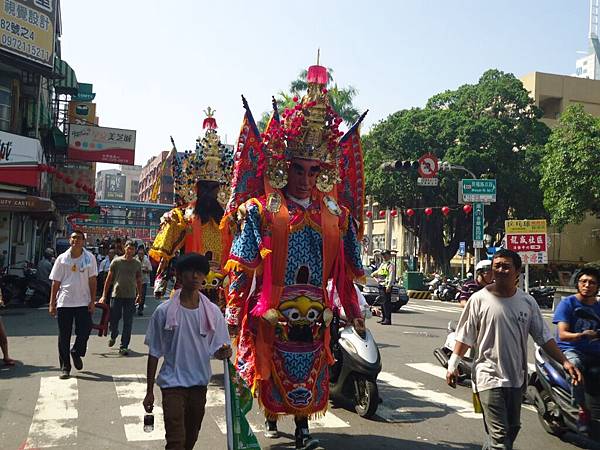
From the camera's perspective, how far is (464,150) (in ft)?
107

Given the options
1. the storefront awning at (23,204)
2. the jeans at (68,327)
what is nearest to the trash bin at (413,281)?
the storefront awning at (23,204)

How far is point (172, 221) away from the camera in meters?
7.83

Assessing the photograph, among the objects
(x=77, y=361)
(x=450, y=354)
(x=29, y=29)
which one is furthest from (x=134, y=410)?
(x=29, y=29)

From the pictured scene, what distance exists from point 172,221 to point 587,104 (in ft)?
127

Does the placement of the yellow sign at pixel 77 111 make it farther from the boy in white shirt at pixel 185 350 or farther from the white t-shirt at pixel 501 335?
the white t-shirt at pixel 501 335

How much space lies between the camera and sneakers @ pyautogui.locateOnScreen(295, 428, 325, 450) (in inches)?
196

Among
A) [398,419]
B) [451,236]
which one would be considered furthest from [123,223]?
[398,419]

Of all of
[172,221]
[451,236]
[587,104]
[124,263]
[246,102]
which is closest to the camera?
[246,102]

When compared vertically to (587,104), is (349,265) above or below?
below

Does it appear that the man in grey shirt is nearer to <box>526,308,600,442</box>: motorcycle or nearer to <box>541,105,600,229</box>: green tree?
<box>526,308,600,442</box>: motorcycle

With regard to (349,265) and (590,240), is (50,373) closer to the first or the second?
(349,265)

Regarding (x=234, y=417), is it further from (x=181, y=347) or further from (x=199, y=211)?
(x=199, y=211)

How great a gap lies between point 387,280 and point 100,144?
66.2 feet

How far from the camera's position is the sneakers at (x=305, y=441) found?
16.3 ft
